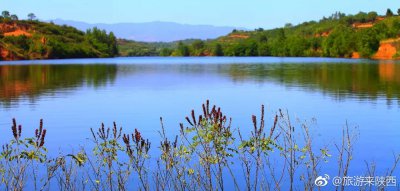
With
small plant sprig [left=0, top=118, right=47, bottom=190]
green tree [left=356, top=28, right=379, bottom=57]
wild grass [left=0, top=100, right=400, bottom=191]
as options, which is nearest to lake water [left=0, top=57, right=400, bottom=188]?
wild grass [left=0, top=100, right=400, bottom=191]

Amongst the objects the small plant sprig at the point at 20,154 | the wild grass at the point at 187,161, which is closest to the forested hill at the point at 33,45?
the wild grass at the point at 187,161

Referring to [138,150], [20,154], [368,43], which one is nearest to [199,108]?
[138,150]

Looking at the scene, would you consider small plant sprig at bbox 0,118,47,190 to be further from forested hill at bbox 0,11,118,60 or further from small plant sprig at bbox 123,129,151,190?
forested hill at bbox 0,11,118,60

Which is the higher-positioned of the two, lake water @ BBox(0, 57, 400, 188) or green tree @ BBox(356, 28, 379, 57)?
green tree @ BBox(356, 28, 379, 57)

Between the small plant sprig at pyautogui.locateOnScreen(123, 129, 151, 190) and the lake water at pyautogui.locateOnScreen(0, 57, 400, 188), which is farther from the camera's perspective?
the lake water at pyautogui.locateOnScreen(0, 57, 400, 188)

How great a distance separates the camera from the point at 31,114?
25172mm

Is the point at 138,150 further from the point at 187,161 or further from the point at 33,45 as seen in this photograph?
the point at 33,45

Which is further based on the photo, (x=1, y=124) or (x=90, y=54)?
(x=90, y=54)

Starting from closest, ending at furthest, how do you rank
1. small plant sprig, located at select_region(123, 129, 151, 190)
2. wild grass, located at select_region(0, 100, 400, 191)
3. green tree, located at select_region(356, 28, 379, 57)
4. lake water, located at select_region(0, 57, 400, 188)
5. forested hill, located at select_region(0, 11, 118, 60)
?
small plant sprig, located at select_region(123, 129, 151, 190) < wild grass, located at select_region(0, 100, 400, 191) < lake water, located at select_region(0, 57, 400, 188) < green tree, located at select_region(356, 28, 379, 57) < forested hill, located at select_region(0, 11, 118, 60)

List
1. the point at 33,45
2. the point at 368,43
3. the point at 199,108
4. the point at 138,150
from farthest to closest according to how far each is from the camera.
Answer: the point at 33,45 < the point at 368,43 < the point at 199,108 < the point at 138,150

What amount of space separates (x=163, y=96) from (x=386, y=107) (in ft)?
43.5

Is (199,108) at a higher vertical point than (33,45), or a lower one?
lower

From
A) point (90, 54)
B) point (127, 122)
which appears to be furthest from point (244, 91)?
point (90, 54)

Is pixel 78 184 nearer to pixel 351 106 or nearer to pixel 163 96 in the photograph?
pixel 351 106
